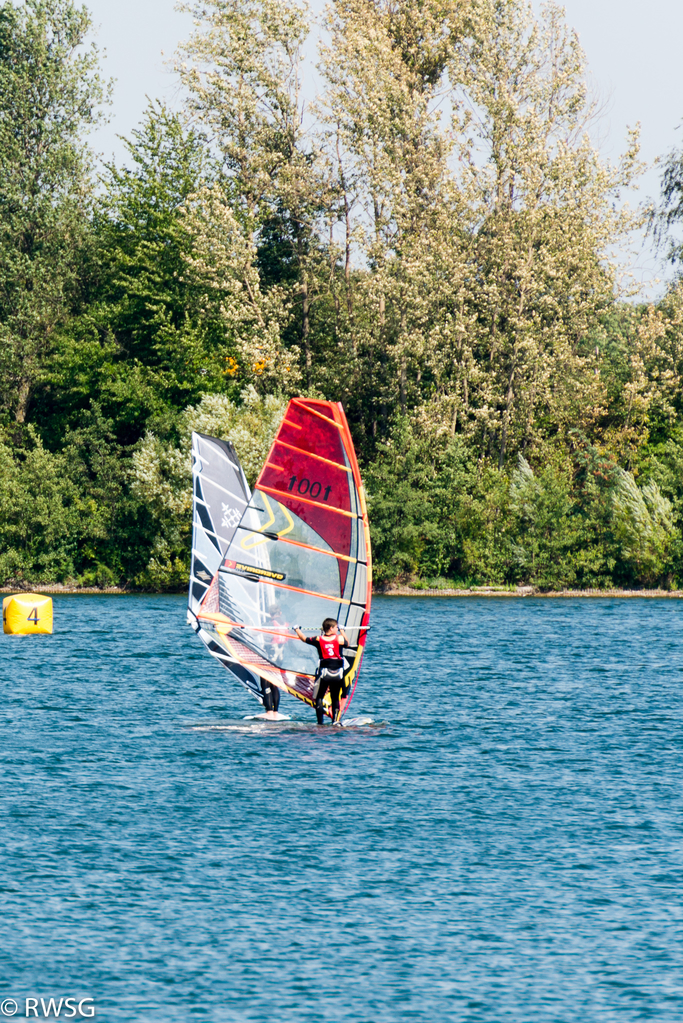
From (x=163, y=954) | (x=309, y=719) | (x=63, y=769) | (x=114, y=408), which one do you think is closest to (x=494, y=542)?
(x=114, y=408)

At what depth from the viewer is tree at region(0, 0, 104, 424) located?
211 ft

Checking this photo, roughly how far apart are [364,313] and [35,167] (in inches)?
644

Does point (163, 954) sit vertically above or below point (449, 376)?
below

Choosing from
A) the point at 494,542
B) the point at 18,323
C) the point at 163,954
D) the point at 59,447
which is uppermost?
the point at 18,323

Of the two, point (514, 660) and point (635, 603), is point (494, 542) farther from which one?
point (514, 660)

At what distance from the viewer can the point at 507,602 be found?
57.9m

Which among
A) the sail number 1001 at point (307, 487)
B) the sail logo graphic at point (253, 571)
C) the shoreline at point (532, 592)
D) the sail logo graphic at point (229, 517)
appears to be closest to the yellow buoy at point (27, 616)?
the sail logo graphic at point (229, 517)

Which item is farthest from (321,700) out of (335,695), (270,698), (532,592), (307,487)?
(532,592)

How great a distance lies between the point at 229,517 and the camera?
28.3 m

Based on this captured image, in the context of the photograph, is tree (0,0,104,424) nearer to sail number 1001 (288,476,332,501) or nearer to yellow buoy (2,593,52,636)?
yellow buoy (2,593,52,636)

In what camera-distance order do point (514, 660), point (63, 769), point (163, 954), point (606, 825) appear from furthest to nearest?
point (514, 660) → point (63, 769) → point (606, 825) → point (163, 954)

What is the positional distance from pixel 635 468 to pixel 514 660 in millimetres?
26122

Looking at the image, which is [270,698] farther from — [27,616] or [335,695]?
[27,616]

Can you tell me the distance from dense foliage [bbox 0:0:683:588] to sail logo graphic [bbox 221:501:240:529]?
88.3ft
